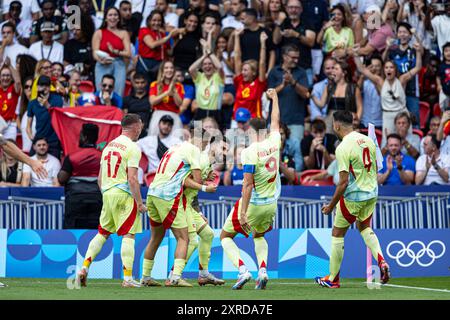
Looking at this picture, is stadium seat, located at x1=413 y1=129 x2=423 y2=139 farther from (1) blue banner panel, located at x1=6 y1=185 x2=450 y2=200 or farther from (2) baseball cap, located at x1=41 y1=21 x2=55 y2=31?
(2) baseball cap, located at x1=41 y1=21 x2=55 y2=31

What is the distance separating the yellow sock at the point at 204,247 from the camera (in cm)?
1506

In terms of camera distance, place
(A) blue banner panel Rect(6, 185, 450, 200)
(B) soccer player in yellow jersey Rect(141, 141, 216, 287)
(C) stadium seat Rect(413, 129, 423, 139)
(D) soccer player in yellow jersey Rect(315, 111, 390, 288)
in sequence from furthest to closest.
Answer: (C) stadium seat Rect(413, 129, 423, 139) < (A) blue banner panel Rect(6, 185, 450, 200) < (B) soccer player in yellow jersey Rect(141, 141, 216, 287) < (D) soccer player in yellow jersey Rect(315, 111, 390, 288)

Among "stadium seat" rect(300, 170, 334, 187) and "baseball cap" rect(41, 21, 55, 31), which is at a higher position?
"baseball cap" rect(41, 21, 55, 31)

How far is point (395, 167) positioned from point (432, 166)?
2.44 ft

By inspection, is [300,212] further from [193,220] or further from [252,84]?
[193,220]

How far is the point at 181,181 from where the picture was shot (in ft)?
47.0

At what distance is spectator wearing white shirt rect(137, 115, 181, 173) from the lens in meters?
20.7

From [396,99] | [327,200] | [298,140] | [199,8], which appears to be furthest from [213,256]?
[199,8]

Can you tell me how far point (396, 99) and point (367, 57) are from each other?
1510 mm

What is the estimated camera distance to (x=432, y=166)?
1994 centimetres

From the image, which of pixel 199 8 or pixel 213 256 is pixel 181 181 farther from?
pixel 199 8

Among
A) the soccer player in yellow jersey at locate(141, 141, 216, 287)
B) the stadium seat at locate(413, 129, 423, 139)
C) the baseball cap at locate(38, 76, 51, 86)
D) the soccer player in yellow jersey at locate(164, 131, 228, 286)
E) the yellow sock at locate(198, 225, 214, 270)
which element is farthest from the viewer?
the baseball cap at locate(38, 76, 51, 86)

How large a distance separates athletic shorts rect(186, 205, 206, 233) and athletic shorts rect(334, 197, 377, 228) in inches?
86.4

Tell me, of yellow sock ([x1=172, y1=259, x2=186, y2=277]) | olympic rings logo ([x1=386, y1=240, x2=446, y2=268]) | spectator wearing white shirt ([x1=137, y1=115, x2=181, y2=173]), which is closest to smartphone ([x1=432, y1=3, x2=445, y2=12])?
spectator wearing white shirt ([x1=137, y1=115, x2=181, y2=173])
